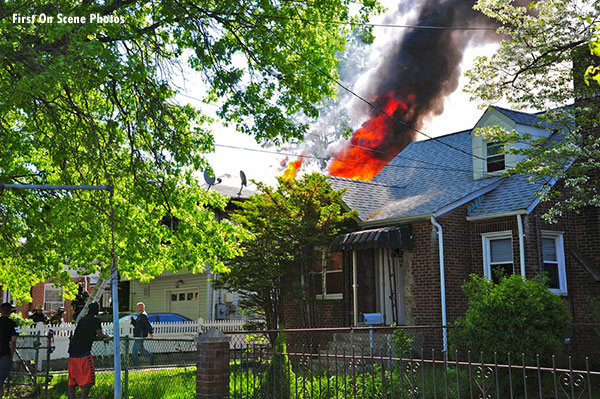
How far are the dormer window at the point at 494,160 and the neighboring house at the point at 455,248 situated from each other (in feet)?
0.10

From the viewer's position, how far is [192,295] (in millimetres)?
28125

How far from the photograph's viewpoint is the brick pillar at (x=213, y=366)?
28.2 feet

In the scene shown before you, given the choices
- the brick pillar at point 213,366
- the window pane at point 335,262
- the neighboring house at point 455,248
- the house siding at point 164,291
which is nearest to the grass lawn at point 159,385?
the brick pillar at point 213,366

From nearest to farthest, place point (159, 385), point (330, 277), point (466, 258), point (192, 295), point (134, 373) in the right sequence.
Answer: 1. point (159, 385)
2. point (134, 373)
3. point (466, 258)
4. point (330, 277)
5. point (192, 295)

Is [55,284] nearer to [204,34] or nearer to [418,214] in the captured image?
[204,34]

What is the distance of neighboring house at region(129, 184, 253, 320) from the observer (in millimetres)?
26172

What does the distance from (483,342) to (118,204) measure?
7489 mm

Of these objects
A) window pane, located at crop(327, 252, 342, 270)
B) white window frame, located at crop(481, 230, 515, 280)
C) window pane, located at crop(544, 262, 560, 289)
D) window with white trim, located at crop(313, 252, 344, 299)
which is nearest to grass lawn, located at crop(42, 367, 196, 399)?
window with white trim, located at crop(313, 252, 344, 299)

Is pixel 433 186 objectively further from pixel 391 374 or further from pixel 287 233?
pixel 391 374

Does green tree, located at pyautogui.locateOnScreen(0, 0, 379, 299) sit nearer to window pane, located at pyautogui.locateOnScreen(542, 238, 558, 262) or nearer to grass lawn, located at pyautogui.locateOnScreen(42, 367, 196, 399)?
grass lawn, located at pyautogui.locateOnScreen(42, 367, 196, 399)

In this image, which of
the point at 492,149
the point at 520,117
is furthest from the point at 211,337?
the point at 520,117

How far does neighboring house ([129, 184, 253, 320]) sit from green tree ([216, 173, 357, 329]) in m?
6.37

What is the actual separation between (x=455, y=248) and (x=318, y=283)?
4920 mm

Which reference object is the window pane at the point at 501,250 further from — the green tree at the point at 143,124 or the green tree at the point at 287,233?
the green tree at the point at 143,124
